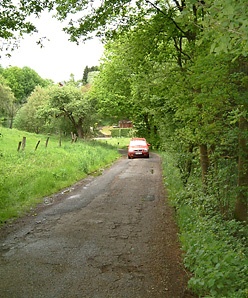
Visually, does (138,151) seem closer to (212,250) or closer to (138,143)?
(138,143)

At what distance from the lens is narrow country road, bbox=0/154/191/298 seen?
5105 millimetres

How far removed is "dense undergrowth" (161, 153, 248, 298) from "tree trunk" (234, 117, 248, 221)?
368 millimetres

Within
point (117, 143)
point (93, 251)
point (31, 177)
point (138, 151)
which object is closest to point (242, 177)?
point (93, 251)

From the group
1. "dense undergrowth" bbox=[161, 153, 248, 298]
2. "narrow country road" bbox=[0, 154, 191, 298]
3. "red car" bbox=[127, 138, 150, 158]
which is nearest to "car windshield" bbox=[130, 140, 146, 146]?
"red car" bbox=[127, 138, 150, 158]

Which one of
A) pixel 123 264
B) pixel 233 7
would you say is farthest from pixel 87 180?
pixel 233 7

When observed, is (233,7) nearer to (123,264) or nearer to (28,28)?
(123,264)

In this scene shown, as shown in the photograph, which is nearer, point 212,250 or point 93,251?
point 212,250

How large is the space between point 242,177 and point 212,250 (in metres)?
2.73

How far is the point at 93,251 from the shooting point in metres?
6.65

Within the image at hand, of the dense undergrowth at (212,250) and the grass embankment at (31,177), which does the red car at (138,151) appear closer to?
the grass embankment at (31,177)

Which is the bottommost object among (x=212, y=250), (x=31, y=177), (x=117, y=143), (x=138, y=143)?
(x=31, y=177)

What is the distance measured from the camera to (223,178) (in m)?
7.93

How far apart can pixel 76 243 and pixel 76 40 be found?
6250mm

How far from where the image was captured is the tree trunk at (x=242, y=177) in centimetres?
706
